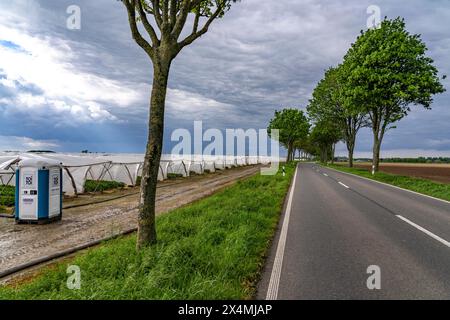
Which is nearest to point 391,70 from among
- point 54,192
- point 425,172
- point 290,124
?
point 54,192

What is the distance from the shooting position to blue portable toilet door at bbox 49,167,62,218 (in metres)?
9.82

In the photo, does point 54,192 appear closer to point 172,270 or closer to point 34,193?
point 34,193

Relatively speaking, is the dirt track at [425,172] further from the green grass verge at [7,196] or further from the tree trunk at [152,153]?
the green grass verge at [7,196]

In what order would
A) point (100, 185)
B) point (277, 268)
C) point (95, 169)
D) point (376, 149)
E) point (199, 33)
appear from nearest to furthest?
point (277, 268) < point (199, 33) < point (100, 185) < point (95, 169) < point (376, 149)

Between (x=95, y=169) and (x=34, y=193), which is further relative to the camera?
(x=95, y=169)

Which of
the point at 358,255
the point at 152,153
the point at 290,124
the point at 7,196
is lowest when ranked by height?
the point at 7,196

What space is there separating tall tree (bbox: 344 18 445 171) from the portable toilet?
21784 mm

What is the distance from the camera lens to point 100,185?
18734 millimetres

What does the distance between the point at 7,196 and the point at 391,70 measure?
25.1 metres

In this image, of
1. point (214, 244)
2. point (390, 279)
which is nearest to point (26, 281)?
point (214, 244)

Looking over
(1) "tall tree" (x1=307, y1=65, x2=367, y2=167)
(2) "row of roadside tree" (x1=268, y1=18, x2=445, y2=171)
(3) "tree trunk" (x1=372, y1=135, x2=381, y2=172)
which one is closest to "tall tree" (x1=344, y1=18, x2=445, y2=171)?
(2) "row of roadside tree" (x1=268, y1=18, x2=445, y2=171)
